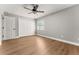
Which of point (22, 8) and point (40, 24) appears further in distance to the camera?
point (40, 24)

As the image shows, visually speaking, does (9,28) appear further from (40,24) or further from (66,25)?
(66,25)

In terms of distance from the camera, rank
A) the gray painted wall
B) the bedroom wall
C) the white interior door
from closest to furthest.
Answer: the white interior door → the bedroom wall → the gray painted wall

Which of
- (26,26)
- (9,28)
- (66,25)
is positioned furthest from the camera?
(66,25)

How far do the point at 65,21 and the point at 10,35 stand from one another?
1749 millimetres

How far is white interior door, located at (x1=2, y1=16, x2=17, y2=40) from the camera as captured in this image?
1769mm

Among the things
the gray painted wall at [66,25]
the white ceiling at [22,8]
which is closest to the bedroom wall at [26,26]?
the white ceiling at [22,8]

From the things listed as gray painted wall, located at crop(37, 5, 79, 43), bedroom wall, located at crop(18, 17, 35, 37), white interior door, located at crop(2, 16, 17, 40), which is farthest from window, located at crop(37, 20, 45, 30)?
white interior door, located at crop(2, 16, 17, 40)

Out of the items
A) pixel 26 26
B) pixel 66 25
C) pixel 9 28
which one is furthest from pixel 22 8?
pixel 66 25

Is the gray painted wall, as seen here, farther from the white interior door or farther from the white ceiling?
the white interior door

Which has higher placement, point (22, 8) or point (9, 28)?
point (22, 8)

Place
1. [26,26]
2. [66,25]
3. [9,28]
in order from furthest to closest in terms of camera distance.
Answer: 1. [66,25]
2. [26,26]
3. [9,28]

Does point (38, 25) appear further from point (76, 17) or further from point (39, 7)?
point (76, 17)

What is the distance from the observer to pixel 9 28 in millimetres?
1811

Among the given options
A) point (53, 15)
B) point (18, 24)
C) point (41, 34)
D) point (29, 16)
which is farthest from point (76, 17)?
point (18, 24)
